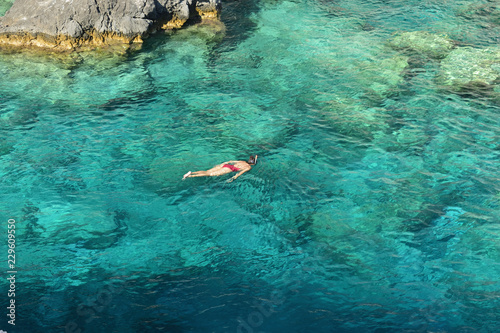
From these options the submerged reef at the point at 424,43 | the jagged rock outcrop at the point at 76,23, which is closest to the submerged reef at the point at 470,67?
the submerged reef at the point at 424,43

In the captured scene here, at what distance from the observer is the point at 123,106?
53.4 feet

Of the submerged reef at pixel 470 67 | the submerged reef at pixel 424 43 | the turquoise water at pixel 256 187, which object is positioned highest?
the submerged reef at pixel 424 43

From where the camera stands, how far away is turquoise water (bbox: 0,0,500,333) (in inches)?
377

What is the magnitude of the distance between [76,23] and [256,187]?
12.6 metres

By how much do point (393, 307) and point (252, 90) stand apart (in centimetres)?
1028

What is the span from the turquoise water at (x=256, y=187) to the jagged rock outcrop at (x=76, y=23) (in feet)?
3.33

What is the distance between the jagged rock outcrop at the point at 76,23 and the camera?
19.4m

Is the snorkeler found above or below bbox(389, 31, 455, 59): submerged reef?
below

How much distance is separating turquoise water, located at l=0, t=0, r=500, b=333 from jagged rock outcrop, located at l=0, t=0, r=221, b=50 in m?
1.01

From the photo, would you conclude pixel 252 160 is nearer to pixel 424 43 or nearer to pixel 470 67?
pixel 470 67

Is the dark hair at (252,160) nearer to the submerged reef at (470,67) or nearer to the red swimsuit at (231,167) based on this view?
the red swimsuit at (231,167)

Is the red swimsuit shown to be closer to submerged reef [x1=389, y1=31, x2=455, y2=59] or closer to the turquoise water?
the turquoise water

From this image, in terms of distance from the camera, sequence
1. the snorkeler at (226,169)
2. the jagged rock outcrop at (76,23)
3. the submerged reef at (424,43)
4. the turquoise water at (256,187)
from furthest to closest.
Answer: the jagged rock outcrop at (76,23), the submerged reef at (424,43), the snorkeler at (226,169), the turquoise water at (256,187)

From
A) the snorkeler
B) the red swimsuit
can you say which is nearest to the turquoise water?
the snorkeler
